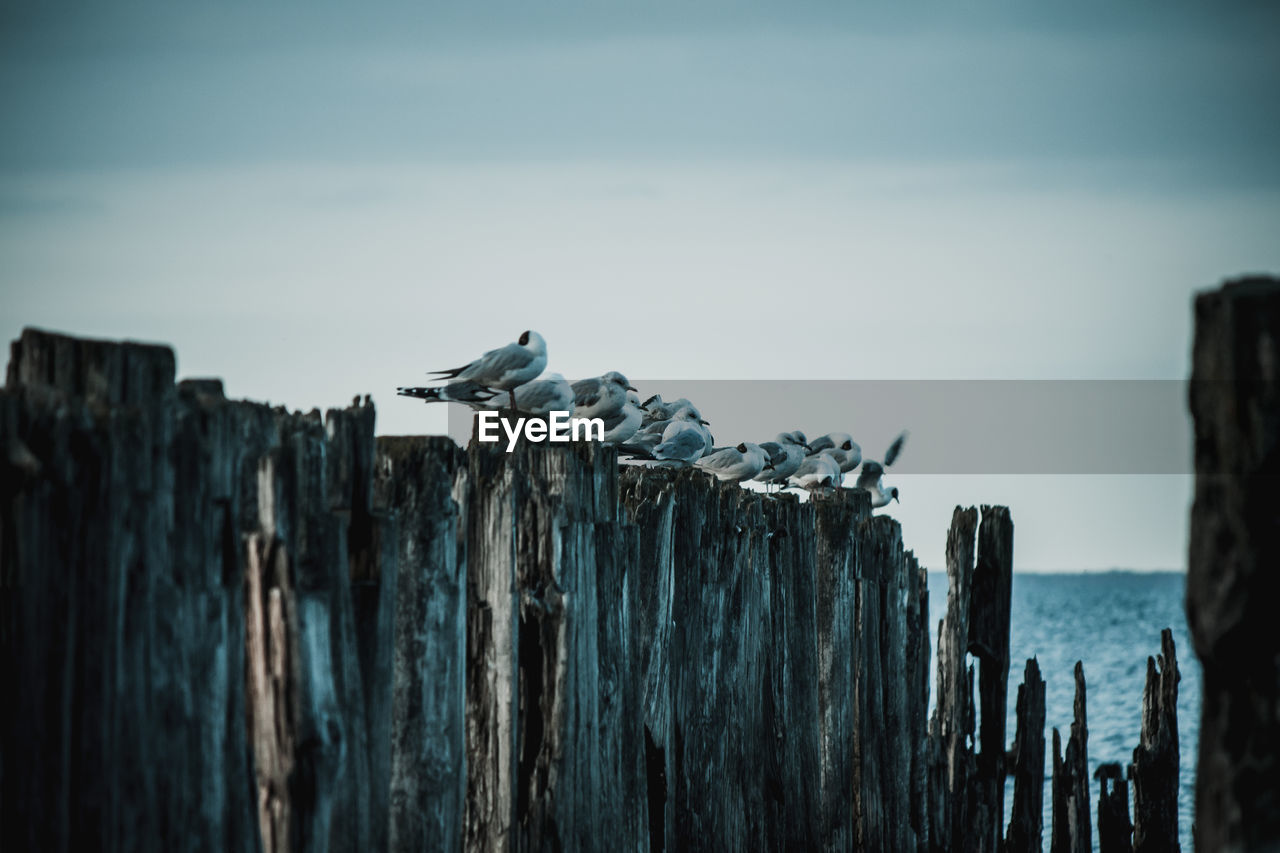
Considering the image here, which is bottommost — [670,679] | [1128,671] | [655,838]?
[1128,671]

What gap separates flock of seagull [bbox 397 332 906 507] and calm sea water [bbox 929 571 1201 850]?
3713 mm

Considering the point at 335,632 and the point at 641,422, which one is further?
the point at 641,422

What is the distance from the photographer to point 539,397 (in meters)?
10.6

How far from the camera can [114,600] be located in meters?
3.15

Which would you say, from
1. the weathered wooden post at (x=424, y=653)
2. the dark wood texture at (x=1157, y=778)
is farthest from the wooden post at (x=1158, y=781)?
the weathered wooden post at (x=424, y=653)

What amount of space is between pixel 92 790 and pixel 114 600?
0.40 m

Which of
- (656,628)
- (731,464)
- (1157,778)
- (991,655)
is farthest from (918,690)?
(656,628)

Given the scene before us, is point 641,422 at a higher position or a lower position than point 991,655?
higher

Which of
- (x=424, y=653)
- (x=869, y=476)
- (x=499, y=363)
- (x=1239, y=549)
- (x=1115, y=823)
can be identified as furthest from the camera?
(x=869, y=476)

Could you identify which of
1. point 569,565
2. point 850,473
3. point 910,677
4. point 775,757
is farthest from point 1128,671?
point 569,565

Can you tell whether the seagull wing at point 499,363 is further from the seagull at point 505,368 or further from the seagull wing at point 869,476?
the seagull wing at point 869,476

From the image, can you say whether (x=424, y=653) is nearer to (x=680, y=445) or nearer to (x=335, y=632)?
(x=335, y=632)

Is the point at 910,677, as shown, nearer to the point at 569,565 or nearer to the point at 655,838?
the point at 655,838

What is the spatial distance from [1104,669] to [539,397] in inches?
1431
